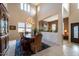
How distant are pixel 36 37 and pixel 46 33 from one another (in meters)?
0.27

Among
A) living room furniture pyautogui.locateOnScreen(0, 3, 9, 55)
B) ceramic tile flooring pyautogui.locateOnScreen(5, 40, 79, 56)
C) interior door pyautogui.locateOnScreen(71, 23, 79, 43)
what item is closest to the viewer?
living room furniture pyautogui.locateOnScreen(0, 3, 9, 55)

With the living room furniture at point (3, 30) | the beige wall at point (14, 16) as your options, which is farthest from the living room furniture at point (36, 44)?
the living room furniture at point (3, 30)

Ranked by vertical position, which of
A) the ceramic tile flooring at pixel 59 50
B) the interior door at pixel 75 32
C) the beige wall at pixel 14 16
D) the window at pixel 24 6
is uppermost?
the window at pixel 24 6

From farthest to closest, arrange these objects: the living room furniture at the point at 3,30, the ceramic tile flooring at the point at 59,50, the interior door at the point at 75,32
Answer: the interior door at the point at 75,32 → the ceramic tile flooring at the point at 59,50 → the living room furniture at the point at 3,30

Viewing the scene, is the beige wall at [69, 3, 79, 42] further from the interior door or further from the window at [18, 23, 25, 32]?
the window at [18, 23, 25, 32]

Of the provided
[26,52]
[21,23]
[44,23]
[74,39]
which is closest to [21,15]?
[21,23]

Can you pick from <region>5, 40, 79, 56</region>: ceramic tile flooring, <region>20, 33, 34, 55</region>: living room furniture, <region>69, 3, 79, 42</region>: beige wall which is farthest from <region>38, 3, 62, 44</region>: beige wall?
<region>20, 33, 34, 55</region>: living room furniture

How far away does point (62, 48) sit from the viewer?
9.09ft

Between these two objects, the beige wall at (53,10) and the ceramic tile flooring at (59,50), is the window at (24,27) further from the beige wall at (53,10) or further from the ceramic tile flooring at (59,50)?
the beige wall at (53,10)

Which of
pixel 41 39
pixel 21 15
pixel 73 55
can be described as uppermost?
pixel 21 15

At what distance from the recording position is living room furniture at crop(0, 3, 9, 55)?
102 inches

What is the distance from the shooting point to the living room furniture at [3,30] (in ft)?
8.49

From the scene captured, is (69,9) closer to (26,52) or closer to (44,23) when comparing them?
(44,23)

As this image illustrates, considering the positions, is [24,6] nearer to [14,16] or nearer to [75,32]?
[14,16]
